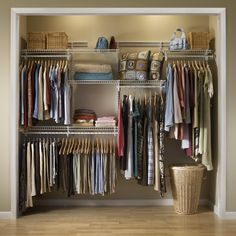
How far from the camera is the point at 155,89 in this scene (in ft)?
17.0

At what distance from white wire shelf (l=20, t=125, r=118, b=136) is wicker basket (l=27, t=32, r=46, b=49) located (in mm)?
968

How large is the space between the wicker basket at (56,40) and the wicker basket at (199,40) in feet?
4.98

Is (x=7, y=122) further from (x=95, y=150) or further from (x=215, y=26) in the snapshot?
(x=215, y=26)

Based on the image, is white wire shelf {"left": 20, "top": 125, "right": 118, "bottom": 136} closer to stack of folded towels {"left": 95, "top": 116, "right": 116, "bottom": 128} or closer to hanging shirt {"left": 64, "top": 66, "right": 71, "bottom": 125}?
stack of folded towels {"left": 95, "top": 116, "right": 116, "bottom": 128}

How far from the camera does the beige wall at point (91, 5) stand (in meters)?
4.42

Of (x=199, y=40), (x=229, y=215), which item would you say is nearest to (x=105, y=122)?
(x=199, y=40)

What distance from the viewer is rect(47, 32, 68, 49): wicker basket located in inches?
192

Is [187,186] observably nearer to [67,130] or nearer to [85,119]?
[85,119]

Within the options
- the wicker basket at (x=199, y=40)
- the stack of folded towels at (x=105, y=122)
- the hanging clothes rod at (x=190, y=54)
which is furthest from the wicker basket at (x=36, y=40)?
the wicker basket at (x=199, y=40)

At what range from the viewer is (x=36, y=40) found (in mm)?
4875

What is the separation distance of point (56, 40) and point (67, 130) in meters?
1.08

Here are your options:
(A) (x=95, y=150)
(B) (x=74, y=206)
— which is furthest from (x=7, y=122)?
(B) (x=74, y=206)

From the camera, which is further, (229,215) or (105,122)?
(105,122)

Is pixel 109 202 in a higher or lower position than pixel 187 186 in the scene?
lower
